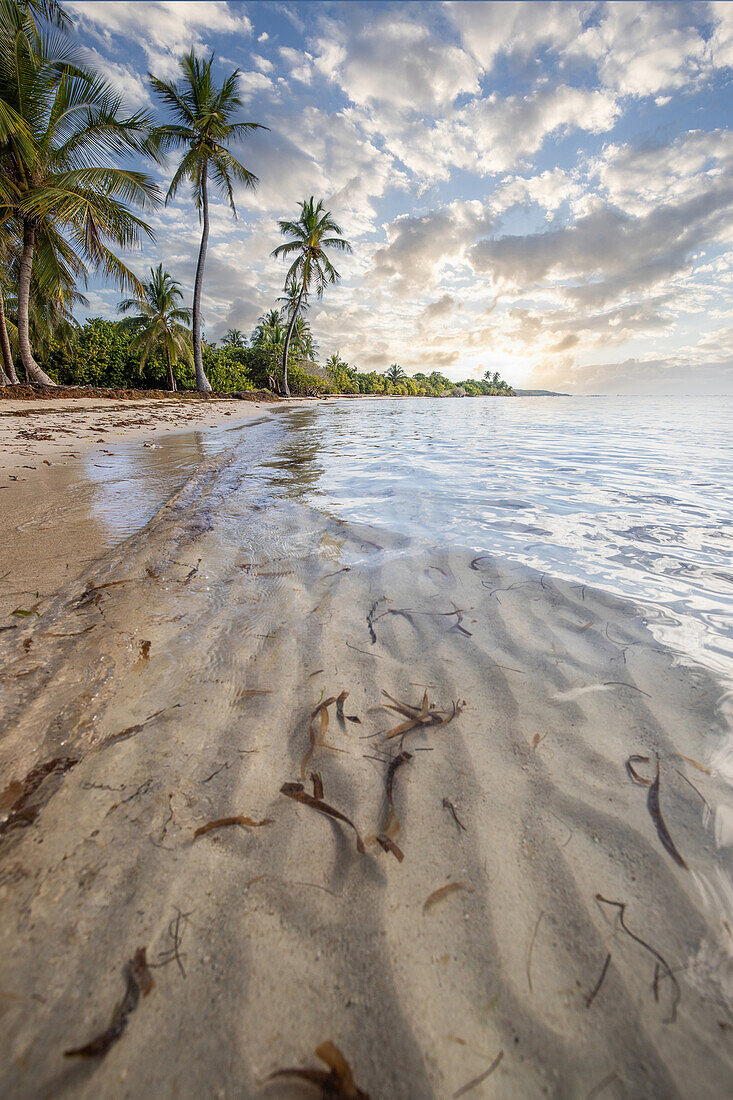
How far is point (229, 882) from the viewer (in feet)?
2.92

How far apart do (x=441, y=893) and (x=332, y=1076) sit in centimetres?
34

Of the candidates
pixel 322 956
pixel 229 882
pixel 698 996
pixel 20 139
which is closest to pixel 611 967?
pixel 698 996

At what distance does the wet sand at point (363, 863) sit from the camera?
0.68m

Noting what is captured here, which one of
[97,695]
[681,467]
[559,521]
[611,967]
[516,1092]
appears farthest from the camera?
[681,467]

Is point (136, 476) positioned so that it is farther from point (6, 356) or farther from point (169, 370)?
point (169, 370)

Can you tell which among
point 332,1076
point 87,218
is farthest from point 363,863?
point 87,218

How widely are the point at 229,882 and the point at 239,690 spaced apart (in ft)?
2.01

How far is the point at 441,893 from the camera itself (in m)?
0.89

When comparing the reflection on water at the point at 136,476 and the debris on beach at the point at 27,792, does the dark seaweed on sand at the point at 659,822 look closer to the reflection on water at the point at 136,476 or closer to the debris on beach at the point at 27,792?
the debris on beach at the point at 27,792

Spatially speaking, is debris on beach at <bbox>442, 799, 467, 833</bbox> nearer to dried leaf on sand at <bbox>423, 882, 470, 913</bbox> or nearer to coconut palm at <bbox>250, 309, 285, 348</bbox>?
dried leaf on sand at <bbox>423, 882, 470, 913</bbox>

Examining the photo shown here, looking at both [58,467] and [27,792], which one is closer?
[27,792]

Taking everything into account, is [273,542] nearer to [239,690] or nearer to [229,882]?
[239,690]

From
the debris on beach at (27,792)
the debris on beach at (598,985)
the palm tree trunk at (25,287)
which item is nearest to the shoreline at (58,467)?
the debris on beach at (27,792)

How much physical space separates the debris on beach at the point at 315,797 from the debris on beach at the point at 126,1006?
406 millimetres
